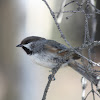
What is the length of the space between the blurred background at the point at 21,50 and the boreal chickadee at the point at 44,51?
1.00 m

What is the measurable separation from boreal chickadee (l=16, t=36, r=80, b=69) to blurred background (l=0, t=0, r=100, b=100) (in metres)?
1.00

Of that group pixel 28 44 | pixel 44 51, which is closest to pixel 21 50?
pixel 28 44

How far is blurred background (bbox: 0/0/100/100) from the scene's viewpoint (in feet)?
8.72

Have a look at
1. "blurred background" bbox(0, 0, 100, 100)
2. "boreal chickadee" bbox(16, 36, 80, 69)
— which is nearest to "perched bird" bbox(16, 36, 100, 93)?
"boreal chickadee" bbox(16, 36, 80, 69)

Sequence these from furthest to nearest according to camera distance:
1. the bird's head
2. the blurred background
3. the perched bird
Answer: the blurred background, the bird's head, the perched bird

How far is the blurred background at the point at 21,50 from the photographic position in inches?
105

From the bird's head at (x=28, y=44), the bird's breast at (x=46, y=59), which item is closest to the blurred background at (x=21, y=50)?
the bird's head at (x=28, y=44)

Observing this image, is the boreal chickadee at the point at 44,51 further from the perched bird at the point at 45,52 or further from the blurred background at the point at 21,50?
the blurred background at the point at 21,50

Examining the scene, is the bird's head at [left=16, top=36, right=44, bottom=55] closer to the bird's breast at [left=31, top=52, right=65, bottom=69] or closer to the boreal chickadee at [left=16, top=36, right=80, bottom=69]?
the boreal chickadee at [left=16, top=36, right=80, bottom=69]

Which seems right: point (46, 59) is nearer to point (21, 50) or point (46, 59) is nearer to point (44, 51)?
Result: point (44, 51)

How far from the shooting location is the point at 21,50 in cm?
275

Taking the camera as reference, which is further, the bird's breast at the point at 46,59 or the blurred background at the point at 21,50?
the blurred background at the point at 21,50

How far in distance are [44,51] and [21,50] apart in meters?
1.24

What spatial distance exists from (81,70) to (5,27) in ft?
5.47
